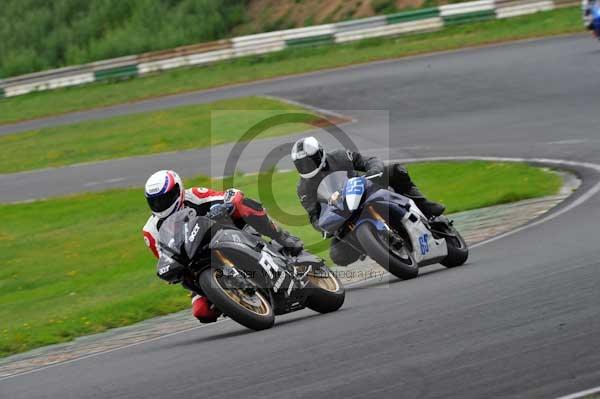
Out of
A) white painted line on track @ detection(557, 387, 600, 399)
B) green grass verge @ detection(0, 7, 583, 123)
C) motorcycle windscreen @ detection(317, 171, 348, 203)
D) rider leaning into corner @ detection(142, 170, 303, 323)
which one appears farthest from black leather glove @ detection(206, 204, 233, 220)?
green grass verge @ detection(0, 7, 583, 123)

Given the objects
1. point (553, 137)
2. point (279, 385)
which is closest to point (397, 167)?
point (279, 385)

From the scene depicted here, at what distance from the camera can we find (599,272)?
8.37 m

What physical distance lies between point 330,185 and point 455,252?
149 cm

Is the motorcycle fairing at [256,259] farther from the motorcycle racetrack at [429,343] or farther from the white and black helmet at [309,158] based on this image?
the white and black helmet at [309,158]

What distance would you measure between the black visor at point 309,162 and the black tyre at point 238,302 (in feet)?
5.26

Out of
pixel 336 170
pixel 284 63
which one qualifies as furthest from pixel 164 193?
pixel 284 63

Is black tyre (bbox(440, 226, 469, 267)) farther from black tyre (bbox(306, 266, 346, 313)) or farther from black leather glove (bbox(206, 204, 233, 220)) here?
black leather glove (bbox(206, 204, 233, 220))

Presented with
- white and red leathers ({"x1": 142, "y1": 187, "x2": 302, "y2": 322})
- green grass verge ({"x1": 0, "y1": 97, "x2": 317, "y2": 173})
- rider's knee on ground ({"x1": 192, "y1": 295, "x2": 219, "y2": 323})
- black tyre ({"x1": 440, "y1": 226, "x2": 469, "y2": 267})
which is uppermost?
white and red leathers ({"x1": 142, "y1": 187, "x2": 302, "y2": 322})

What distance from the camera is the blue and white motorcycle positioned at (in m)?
9.39

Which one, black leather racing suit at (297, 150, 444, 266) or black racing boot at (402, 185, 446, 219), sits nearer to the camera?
black leather racing suit at (297, 150, 444, 266)

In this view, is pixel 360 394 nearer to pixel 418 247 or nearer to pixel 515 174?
pixel 418 247

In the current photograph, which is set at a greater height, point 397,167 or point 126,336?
point 397,167

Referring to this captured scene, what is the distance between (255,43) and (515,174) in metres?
21.4

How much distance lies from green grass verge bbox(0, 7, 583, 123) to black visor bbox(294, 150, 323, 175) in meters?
20.9
